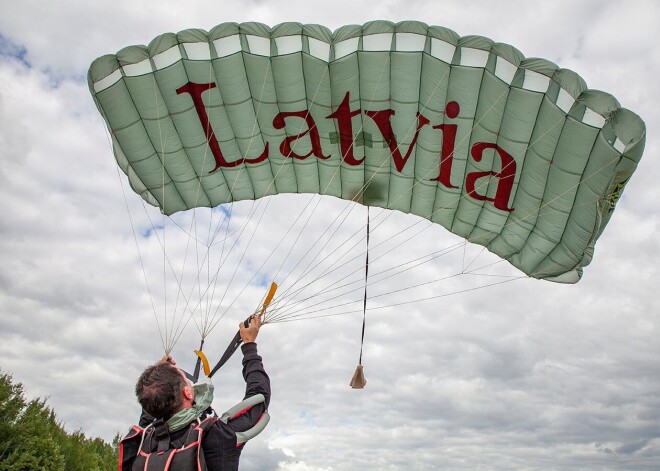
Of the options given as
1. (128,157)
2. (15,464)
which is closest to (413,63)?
(128,157)

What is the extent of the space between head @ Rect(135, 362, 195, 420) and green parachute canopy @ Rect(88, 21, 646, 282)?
6.49 metres

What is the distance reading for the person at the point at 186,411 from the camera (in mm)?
3014

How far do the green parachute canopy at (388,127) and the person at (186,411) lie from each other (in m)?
Result: 6.48

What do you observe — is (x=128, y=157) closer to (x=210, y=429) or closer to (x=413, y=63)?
(x=413, y=63)

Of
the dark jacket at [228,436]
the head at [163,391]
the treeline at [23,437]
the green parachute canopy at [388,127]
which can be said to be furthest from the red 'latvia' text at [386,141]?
the treeline at [23,437]

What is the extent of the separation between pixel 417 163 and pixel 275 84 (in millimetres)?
2710

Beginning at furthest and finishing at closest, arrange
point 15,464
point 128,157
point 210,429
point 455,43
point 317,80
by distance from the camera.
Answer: point 15,464 < point 128,157 < point 317,80 < point 455,43 < point 210,429

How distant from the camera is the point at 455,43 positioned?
8391 mm

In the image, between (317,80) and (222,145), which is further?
(222,145)

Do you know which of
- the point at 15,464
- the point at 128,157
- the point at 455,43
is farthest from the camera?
the point at 15,464

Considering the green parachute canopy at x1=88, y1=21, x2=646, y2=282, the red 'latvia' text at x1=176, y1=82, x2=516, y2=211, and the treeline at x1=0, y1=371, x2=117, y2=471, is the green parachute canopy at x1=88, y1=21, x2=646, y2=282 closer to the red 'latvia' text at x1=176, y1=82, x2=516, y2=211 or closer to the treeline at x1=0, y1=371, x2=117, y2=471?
the red 'latvia' text at x1=176, y1=82, x2=516, y2=211

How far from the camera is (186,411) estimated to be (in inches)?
121

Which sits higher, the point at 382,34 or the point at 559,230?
the point at 382,34

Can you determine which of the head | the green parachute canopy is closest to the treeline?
the green parachute canopy
